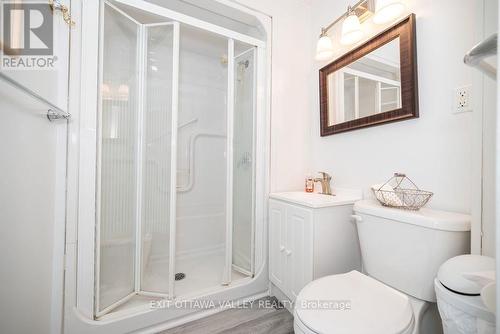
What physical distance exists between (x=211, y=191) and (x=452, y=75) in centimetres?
183

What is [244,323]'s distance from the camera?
1277mm

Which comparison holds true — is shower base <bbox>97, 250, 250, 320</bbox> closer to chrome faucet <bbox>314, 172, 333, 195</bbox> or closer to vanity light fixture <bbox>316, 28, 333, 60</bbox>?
chrome faucet <bbox>314, 172, 333, 195</bbox>

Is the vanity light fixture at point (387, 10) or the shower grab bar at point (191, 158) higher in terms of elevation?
the vanity light fixture at point (387, 10)

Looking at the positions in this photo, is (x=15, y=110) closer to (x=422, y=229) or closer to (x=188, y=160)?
(x=188, y=160)

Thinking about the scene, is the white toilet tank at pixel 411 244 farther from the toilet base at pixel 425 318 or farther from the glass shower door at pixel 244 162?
the glass shower door at pixel 244 162

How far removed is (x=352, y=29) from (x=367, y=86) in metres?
0.34

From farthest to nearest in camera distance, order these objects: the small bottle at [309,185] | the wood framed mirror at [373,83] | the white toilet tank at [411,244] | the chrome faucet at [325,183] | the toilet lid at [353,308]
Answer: the small bottle at [309,185] < the chrome faucet at [325,183] < the wood framed mirror at [373,83] < the white toilet tank at [411,244] < the toilet lid at [353,308]

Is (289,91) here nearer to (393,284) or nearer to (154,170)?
(154,170)

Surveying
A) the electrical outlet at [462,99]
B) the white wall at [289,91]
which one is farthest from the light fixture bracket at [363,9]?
the electrical outlet at [462,99]

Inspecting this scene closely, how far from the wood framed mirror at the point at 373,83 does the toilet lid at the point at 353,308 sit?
Result: 0.83m

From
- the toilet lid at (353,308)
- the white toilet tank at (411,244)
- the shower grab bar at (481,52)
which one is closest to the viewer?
the shower grab bar at (481,52)

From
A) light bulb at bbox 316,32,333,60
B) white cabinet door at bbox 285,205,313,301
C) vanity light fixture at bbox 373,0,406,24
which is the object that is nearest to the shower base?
white cabinet door at bbox 285,205,313,301

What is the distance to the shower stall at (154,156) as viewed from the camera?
120 centimetres

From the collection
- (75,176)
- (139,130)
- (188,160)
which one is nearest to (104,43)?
(139,130)
